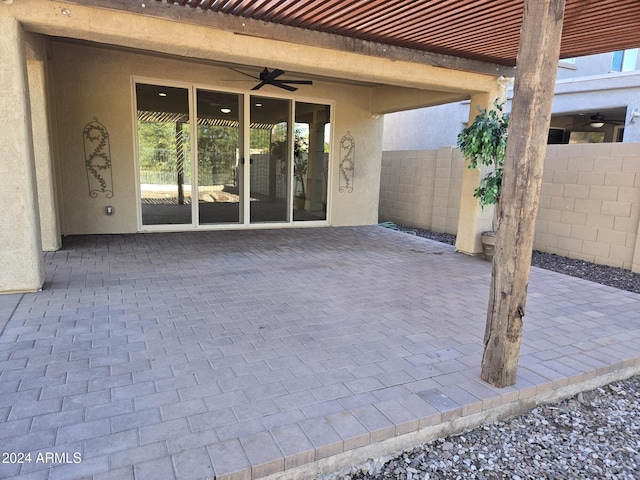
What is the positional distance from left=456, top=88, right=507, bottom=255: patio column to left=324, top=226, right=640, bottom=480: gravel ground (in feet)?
11.4

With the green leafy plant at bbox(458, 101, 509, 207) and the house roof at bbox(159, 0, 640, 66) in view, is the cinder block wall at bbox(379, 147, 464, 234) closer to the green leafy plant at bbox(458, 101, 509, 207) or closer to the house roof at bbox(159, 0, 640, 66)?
the green leafy plant at bbox(458, 101, 509, 207)

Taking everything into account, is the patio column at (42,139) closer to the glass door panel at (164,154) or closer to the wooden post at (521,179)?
the glass door panel at (164,154)

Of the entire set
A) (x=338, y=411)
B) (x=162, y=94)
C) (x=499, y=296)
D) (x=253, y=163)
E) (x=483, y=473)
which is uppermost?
(x=162, y=94)

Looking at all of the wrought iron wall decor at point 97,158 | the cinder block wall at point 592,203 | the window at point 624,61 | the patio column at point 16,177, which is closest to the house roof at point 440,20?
the patio column at point 16,177

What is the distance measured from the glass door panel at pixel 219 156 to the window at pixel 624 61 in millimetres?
9043

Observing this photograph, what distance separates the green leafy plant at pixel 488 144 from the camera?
5.15 m

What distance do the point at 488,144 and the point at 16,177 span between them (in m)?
4.94

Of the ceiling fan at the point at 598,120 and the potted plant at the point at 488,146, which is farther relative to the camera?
the ceiling fan at the point at 598,120

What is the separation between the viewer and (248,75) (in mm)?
6855

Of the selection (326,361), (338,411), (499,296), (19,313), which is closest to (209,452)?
(338,411)

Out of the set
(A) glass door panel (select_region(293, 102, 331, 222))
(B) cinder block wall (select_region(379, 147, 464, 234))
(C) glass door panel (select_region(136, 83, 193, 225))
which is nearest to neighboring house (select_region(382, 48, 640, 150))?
(B) cinder block wall (select_region(379, 147, 464, 234))

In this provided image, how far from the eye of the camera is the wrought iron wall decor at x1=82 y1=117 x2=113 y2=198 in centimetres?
613

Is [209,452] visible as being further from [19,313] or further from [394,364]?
[19,313]

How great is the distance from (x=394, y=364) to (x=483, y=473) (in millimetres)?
819
